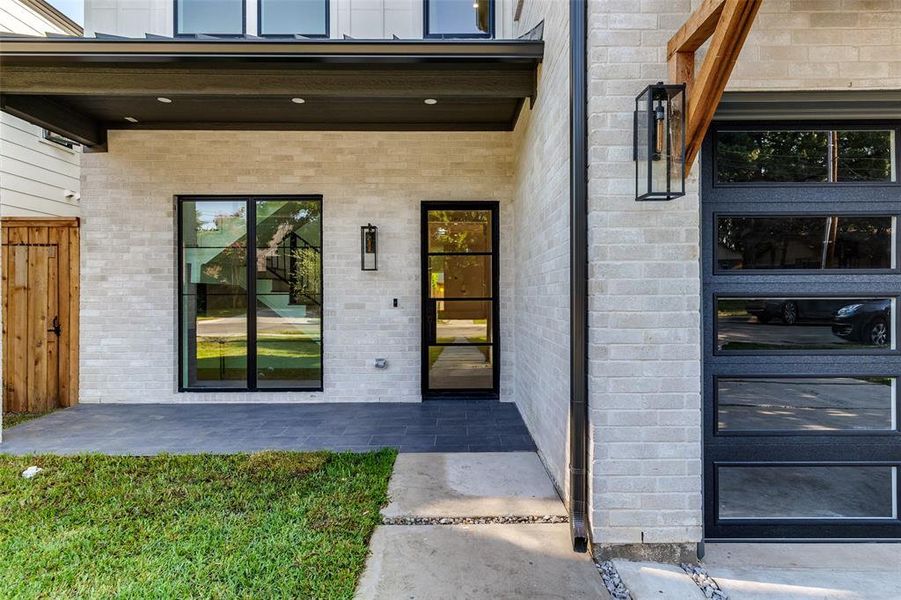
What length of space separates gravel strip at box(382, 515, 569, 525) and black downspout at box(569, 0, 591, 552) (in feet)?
1.01

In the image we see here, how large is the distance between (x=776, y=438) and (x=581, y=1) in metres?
2.53

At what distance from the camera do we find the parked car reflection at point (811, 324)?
2430mm

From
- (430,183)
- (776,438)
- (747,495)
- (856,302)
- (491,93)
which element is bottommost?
(747,495)

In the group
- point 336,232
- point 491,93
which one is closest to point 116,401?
point 336,232

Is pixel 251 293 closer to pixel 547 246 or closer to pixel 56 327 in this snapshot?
pixel 56 327

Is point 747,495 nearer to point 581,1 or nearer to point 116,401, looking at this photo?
point 581,1

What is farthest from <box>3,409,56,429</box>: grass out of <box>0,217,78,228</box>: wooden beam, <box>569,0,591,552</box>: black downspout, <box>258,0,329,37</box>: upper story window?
<box>569,0,591,552</box>: black downspout

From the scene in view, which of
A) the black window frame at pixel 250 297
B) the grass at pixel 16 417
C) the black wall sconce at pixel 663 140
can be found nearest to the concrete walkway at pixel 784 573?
the black wall sconce at pixel 663 140

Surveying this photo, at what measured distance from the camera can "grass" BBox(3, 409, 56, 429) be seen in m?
4.45

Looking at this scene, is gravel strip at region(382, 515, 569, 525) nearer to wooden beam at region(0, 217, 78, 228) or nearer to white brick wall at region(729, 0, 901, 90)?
white brick wall at region(729, 0, 901, 90)

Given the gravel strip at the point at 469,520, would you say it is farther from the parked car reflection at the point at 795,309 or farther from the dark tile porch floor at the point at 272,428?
the parked car reflection at the point at 795,309

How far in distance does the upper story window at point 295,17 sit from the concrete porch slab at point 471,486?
4682mm

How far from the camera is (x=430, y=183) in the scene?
5.26 m

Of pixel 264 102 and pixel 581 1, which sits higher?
pixel 264 102
